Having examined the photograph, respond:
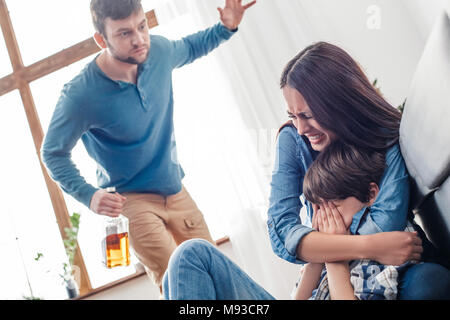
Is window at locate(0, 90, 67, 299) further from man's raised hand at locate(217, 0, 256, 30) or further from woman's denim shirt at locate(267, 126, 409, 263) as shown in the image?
woman's denim shirt at locate(267, 126, 409, 263)

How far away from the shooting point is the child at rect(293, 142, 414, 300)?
3.11 ft

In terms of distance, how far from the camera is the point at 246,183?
7.39 feet

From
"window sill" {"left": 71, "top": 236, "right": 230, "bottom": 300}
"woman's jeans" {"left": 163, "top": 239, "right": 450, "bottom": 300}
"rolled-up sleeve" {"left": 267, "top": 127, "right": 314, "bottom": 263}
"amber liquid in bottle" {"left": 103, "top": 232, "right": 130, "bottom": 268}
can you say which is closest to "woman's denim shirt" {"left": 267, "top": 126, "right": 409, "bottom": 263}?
"rolled-up sleeve" {"left": 267, "top": 127, "right": 314, "bottom": 263}

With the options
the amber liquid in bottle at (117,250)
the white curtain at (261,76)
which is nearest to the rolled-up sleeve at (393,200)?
the amber liquid in bottle at (117,250)

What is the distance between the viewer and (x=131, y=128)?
168 centimetres

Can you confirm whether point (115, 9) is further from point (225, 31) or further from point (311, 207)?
point (311, 207)

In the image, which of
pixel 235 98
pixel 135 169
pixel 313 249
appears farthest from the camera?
pixel 235 98

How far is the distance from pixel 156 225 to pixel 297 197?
71 cm

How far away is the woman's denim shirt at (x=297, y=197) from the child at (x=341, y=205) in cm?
2
